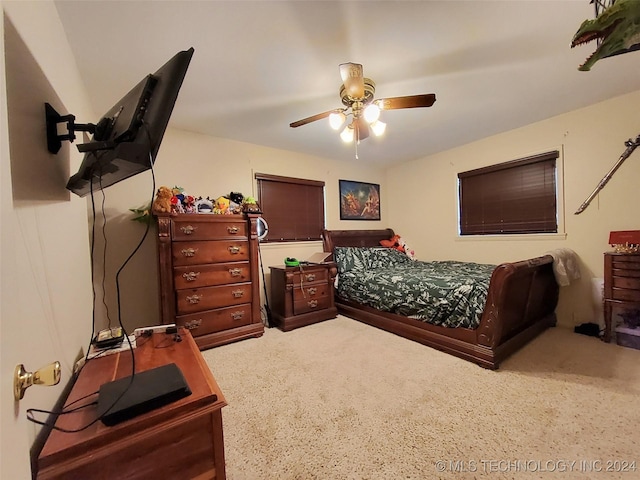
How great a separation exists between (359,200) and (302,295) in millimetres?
2105

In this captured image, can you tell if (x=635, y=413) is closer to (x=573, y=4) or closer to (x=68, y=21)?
(x=573, y=4)

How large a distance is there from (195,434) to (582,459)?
1769 millimetres

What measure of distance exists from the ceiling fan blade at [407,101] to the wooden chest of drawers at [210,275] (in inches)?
67.7

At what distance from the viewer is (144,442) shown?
74 centimetres

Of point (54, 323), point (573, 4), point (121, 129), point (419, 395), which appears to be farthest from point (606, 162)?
point (54, 323)

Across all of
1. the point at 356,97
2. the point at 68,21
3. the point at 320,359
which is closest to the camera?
the point at 68,21

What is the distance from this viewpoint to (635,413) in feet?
4.91

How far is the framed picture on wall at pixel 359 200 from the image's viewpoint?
429 centimetres

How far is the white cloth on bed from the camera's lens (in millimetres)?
2520

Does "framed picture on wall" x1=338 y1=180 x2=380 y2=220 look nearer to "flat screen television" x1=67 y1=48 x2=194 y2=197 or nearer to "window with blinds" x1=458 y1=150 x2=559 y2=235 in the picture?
"window with blinds" x1=458 y1=150 x2=559 y2=235

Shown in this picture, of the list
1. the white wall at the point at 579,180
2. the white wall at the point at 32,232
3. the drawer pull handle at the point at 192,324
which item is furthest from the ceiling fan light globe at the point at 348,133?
the white wall at the point at 579,180

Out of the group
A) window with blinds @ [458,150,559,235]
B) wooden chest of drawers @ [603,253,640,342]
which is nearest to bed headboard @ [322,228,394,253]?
window with blinds @ [458,150,559,235]

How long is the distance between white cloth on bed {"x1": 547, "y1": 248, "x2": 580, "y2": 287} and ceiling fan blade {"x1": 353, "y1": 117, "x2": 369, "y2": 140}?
225 cm

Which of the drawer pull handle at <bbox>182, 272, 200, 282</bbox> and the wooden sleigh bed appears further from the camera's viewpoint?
the drawer pull handle at <bbox>182, 272, 200, 282</bbox>
